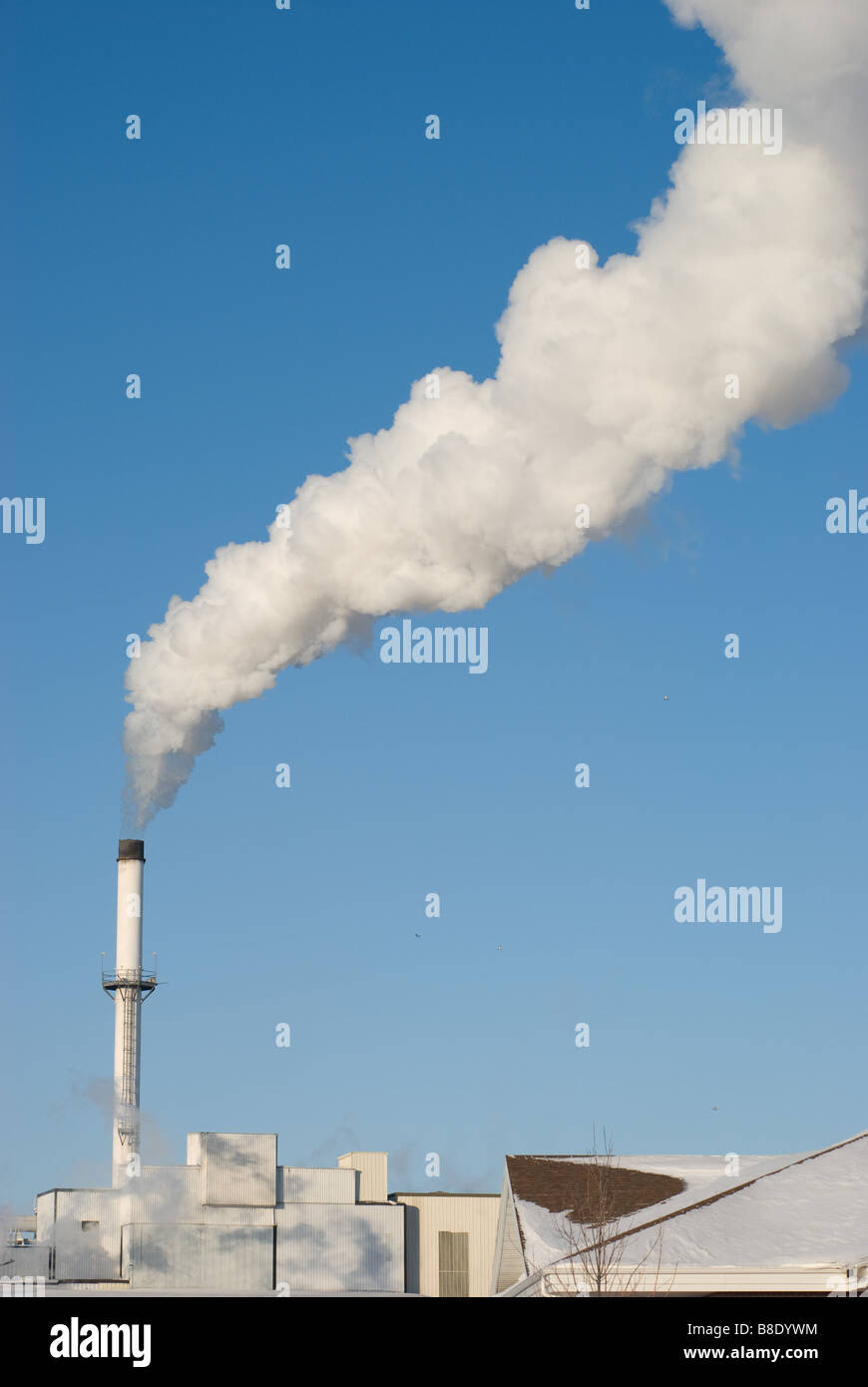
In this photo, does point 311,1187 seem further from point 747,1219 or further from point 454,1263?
point 747,1219

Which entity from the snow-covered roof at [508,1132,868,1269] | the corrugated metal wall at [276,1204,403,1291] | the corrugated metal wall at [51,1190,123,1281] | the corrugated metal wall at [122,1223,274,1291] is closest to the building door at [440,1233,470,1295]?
the corrugated metal wall at [276,1204,403,1291]

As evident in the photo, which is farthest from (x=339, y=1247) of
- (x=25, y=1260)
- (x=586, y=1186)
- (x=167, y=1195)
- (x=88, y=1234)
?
(x=586, y=1186)

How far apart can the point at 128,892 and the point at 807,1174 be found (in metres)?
40.9

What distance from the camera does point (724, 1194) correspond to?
28469mm

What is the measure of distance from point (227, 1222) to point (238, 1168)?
2.05 meters

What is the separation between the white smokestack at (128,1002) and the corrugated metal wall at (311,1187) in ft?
18.8

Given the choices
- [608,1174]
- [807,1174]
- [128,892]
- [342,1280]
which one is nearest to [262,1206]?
[342,1280]

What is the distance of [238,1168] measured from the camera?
6450 cm

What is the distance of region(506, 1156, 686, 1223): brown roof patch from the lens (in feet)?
98.8

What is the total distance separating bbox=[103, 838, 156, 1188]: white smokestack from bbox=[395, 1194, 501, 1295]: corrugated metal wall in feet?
36.8

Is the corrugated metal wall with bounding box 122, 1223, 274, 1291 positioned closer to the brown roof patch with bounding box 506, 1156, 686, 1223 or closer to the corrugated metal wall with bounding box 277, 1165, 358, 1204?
the corrugated metal wall with bounding box 277, 1165, 358, 1204

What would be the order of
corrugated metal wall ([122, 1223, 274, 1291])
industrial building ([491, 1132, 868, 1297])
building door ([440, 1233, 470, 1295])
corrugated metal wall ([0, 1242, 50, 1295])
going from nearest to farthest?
industrial building ([491, 1132, 868, 1297])
corrugated metal wall ([0, 1242, 50, 1295])
corrugated metal wall ([122, 1223, 274, 1291])
building door ([440, 1233, 470, 1295])

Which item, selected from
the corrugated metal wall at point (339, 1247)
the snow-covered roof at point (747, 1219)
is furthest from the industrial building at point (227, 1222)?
the snow-covered roof at point (747, 1219)
